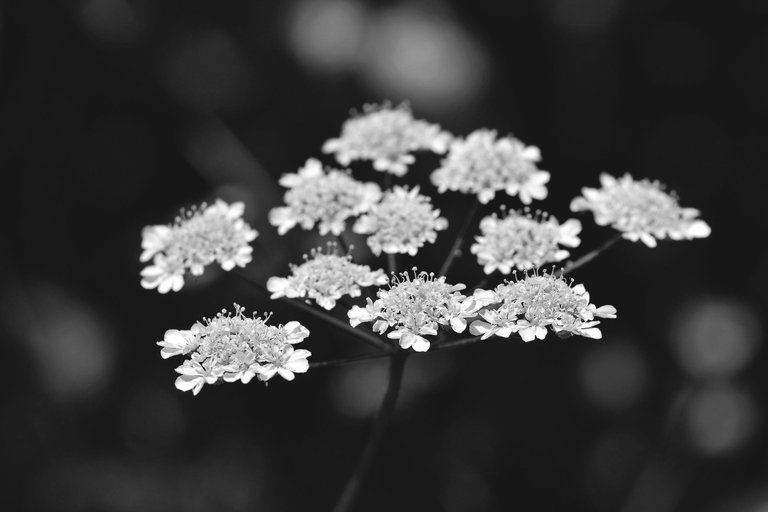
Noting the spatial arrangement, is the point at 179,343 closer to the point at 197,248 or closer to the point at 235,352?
the point at 235,352

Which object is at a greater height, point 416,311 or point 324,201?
point 324,201

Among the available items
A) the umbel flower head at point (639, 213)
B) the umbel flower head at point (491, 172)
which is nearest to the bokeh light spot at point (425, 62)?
the umbel flower head at point (491, 172)

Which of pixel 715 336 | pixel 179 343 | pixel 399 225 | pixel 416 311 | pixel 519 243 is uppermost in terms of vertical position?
pixel 715 336

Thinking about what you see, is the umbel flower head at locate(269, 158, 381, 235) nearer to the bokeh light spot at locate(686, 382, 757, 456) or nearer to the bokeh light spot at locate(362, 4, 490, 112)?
the bokeh light spot at locate(362, 4, 490, 112)

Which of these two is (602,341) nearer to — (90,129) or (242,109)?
(242,109)

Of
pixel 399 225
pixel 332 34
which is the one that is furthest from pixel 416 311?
pixel 332 34

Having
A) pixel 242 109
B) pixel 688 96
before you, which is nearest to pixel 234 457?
pixel 242 109

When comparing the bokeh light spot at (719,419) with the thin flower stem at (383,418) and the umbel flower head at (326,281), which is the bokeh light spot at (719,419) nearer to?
the thin flower stem at (383,418)
